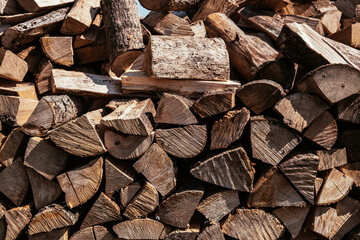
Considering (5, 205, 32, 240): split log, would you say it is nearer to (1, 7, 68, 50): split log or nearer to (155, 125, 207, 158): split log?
(155, 125, 207, 158): split log

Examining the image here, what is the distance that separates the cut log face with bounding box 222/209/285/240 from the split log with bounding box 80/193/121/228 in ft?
2.86

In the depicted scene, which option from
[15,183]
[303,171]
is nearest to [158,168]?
[303,171]

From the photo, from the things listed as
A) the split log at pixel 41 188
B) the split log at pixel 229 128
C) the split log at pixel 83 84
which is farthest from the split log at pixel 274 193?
the split log at pixel 41 188

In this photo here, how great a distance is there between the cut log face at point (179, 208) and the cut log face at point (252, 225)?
12.7 inches

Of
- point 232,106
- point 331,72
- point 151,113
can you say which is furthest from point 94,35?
point 331,72

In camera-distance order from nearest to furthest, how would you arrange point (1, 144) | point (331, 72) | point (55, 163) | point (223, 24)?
point (331, 72) < point (55, 163) < point (1, 144) < point (223, 24)

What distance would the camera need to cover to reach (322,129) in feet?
8.25

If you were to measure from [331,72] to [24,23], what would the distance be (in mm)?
2510

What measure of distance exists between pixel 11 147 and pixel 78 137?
0.66 metres

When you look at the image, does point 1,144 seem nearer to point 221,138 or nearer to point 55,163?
point 55,163

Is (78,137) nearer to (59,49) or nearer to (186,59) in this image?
(59,49)

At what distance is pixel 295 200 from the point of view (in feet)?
8.57

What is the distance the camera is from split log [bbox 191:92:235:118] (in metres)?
2.40

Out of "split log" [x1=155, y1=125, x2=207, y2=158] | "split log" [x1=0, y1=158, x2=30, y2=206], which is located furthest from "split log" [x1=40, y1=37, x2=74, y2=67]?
"split log" [x1=155, y1=125, x2=207, y2=158]
